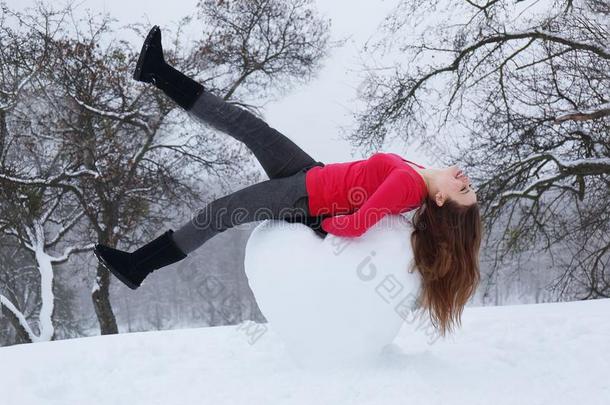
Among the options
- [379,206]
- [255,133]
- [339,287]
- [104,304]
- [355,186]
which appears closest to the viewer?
[379,206]

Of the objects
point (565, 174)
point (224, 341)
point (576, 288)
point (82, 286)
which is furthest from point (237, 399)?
point (82, 286)

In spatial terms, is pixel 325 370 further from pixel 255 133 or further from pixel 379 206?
pixel 255 133

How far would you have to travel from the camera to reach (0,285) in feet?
39.7

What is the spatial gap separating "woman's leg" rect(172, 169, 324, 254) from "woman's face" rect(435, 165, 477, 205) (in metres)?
0.62

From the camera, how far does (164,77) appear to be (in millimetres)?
2863

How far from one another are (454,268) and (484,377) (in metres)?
0.53

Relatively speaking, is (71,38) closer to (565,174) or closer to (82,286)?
(565,174)

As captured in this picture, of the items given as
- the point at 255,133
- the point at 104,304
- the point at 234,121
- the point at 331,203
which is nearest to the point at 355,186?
the point at 331,203

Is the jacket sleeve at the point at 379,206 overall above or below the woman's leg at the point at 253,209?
below

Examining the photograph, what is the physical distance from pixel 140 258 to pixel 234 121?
900 mm

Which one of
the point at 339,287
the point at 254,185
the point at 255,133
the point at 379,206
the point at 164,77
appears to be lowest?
the point at 339,287

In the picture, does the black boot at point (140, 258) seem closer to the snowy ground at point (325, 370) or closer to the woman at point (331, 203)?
the woman at point (331, 203)

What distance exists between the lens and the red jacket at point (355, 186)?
2.49 metres

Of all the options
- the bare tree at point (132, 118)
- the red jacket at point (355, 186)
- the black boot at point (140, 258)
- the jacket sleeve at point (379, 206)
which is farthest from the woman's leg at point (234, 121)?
the bare tree at point (132, 118)
